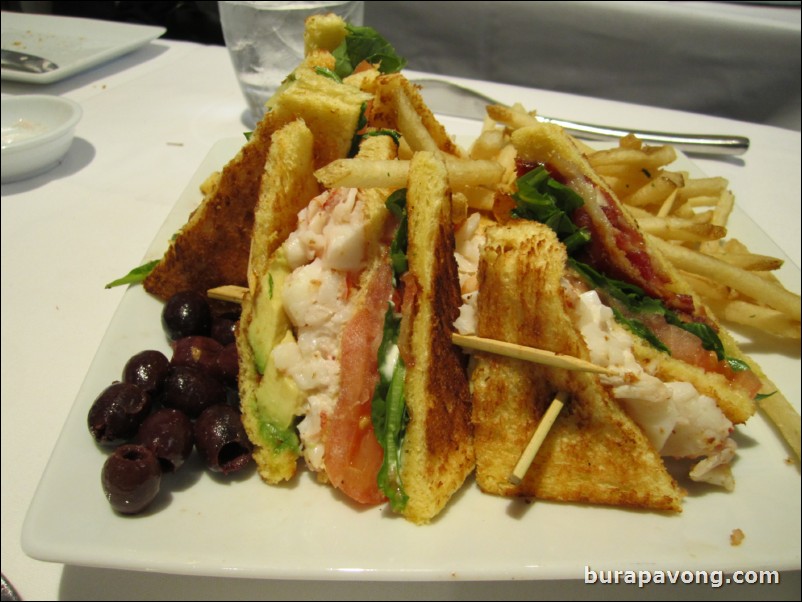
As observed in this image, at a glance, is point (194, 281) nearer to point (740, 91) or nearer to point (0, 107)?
Result: point (0, 107)

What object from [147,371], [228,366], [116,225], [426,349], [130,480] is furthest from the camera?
[116,225]

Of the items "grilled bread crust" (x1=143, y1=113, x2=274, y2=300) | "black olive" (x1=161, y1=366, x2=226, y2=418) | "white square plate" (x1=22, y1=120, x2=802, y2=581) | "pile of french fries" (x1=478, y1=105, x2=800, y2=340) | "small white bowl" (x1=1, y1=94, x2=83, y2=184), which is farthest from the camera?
"small white bowl" (x1=1, y1=94, x2=83, y2=184)

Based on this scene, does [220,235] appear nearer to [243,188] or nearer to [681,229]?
[243,188]

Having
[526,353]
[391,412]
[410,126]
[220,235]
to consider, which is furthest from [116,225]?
[526,353]

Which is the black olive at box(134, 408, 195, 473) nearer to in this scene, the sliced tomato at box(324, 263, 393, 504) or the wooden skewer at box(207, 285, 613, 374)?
the sliced tomato at box(324, 263, 393, 504)

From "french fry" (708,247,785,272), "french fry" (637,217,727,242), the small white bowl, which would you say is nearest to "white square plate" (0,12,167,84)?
the small white bowl

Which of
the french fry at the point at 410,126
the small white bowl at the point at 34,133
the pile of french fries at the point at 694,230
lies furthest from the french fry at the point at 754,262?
the small white bowl at the point at 34,133
